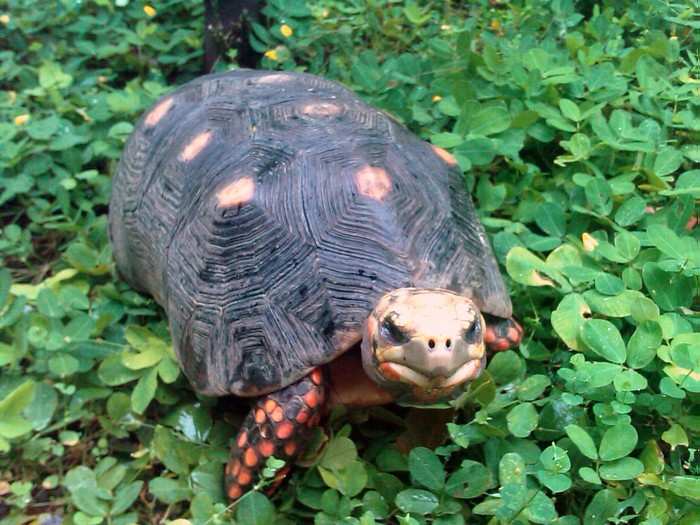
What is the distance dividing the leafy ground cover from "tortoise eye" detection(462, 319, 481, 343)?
341mm

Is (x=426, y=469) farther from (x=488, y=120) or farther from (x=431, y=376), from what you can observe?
(x=488, y=120)

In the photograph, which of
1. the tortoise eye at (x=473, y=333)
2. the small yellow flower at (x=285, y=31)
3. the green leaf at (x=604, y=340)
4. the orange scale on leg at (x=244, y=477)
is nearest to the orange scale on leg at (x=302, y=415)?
the orange scale on leg at (x=244, y=477)

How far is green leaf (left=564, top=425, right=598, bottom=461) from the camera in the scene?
5.80 ft

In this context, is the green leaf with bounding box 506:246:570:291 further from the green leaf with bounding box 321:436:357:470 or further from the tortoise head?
the green leaf with bounding box 321:436:357:470

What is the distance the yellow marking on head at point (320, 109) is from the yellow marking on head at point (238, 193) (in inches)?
12.7

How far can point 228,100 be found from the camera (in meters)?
2.41

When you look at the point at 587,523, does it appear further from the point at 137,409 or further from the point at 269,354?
the point at 137,409

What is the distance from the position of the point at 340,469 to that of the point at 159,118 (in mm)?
1401

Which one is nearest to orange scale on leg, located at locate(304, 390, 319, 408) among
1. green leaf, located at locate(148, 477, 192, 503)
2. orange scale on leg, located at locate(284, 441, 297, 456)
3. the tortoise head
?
orange scale on leg, located at locate(284, 441, 297, 456)

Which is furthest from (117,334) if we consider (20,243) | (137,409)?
(20,243)

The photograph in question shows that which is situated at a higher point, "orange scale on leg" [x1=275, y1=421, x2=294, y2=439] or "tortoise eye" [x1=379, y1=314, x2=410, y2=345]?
"tortoise eye" [x1=379, y1=314, x2=410, y2=345]

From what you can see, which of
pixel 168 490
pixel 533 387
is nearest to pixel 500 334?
pixel 533 387

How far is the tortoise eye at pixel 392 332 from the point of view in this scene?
1616 millimetres

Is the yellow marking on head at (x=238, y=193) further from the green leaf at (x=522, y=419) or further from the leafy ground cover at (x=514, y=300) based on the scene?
the green leaf at (x=522, y=419)
